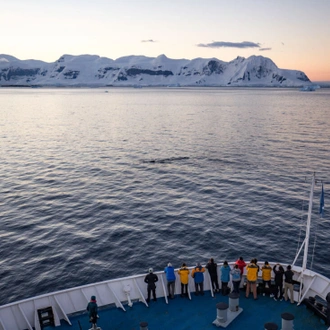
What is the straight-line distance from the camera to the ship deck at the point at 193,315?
1812 cm

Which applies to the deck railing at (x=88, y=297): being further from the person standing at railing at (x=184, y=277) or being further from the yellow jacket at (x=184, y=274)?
the yellow jacket at (x=184, y=274)

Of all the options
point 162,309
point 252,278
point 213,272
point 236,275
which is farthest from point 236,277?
point 162,309

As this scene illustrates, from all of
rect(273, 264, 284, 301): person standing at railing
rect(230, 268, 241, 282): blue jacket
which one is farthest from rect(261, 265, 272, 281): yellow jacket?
rect(230, 268, 241, 282): blue jacket

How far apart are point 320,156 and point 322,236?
128 ft

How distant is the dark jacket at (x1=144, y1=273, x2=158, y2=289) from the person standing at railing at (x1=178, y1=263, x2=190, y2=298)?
4.80 ft

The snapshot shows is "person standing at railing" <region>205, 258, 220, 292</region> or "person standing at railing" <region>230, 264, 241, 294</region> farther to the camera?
"person standing at railing" <region>205, 258, 220, 292</region>

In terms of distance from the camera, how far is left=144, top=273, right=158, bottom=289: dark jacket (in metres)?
19.9

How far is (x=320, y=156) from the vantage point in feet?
237

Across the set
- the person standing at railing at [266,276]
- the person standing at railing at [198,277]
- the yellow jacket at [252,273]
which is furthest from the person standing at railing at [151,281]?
the person standing at railing at [266,276]

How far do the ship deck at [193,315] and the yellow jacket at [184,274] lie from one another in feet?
3.67

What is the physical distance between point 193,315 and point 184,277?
7.09 ft

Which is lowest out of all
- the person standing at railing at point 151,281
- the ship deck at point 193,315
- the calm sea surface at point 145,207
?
the calm sea surface at point 145,207

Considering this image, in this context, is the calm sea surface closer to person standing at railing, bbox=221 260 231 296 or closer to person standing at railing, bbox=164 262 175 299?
person standing at railing, bbox=164 262 175 299

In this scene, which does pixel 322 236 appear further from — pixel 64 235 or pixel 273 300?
pixel 64 235
